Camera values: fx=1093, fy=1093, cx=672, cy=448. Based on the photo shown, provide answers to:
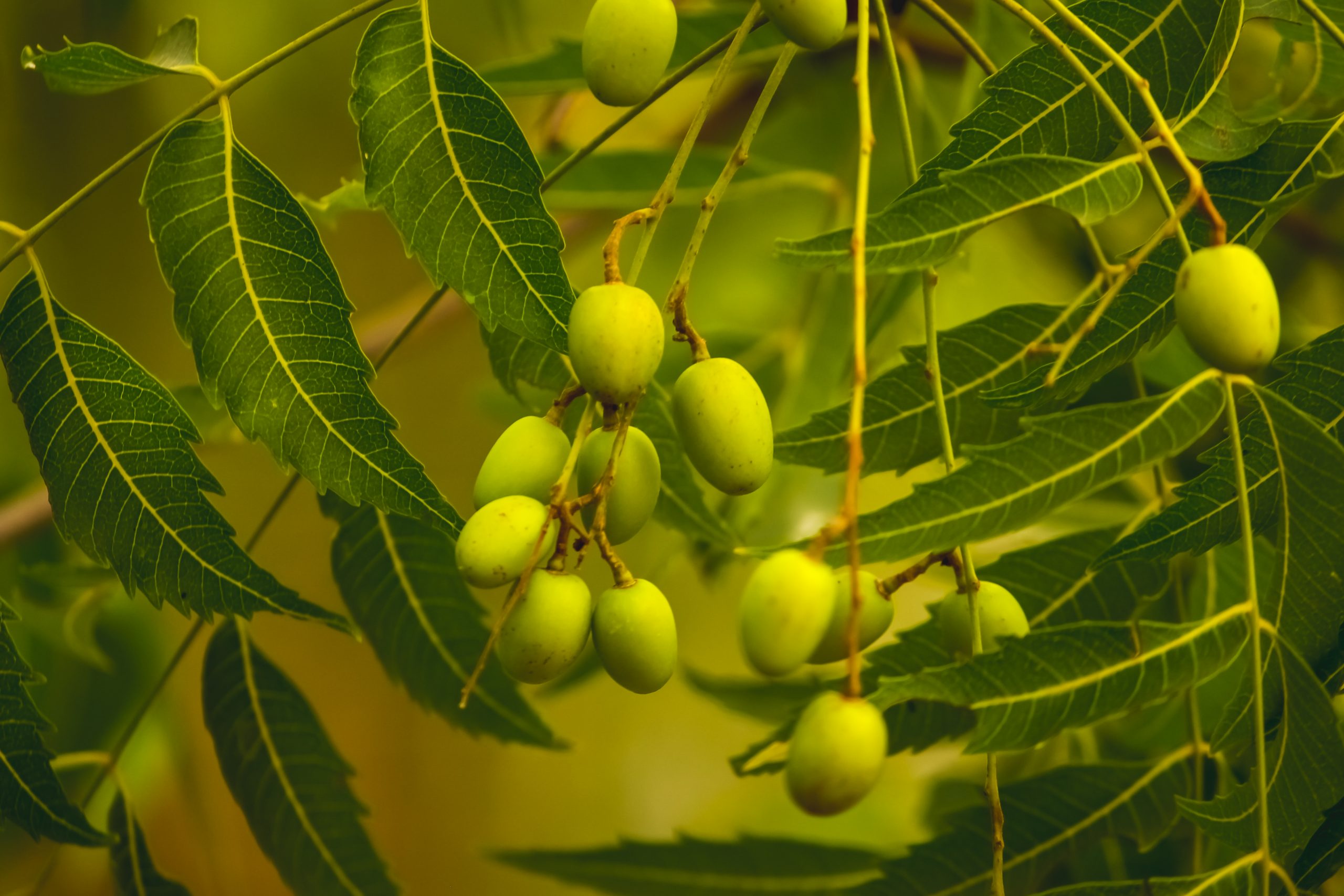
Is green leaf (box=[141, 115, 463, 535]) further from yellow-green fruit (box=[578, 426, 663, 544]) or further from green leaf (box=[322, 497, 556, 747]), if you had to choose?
green leaf (box=[322, 497, 556, 747])

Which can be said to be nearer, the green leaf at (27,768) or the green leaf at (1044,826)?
the green leaf at (27,768)

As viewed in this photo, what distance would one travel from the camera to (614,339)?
334mm

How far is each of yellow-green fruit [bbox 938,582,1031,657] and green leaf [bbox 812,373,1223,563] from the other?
0.06 metres

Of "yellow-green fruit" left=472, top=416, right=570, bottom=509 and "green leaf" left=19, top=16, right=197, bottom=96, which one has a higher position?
"green leaf" left=19, top=16, right=197, bottom=96

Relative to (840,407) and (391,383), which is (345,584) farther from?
(391,383)

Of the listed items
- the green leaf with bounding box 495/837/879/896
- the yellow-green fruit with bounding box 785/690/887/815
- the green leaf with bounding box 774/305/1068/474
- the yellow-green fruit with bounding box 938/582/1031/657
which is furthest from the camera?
the green leaf with bounding box 495/837/879/896

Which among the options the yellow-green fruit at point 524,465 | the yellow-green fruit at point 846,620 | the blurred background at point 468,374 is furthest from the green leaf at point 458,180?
the blurred background at point 468,374

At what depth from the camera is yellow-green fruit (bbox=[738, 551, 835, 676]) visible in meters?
0.28

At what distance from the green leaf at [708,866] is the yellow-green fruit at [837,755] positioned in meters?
0.46

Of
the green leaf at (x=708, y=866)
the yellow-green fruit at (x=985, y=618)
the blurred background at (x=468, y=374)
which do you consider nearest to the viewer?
the yellow-green fruit at (x=985, y=618)

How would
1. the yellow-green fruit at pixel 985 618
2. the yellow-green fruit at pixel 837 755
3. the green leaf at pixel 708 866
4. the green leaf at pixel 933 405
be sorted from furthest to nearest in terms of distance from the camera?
the green leaf at pixel 708 866 → the green leaf at pixel 933 405 → the yellow-green fruit at pixel 985 618 → the yellow-green fruit at pixel 837 755

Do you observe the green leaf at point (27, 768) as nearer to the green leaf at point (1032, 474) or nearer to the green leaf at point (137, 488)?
the green leaf at point (137, 488)

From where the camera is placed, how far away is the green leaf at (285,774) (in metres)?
0.57

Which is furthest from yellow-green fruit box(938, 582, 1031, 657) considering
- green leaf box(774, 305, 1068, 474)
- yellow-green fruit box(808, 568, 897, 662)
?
green leaf box(774, 305, 1068, 474)
